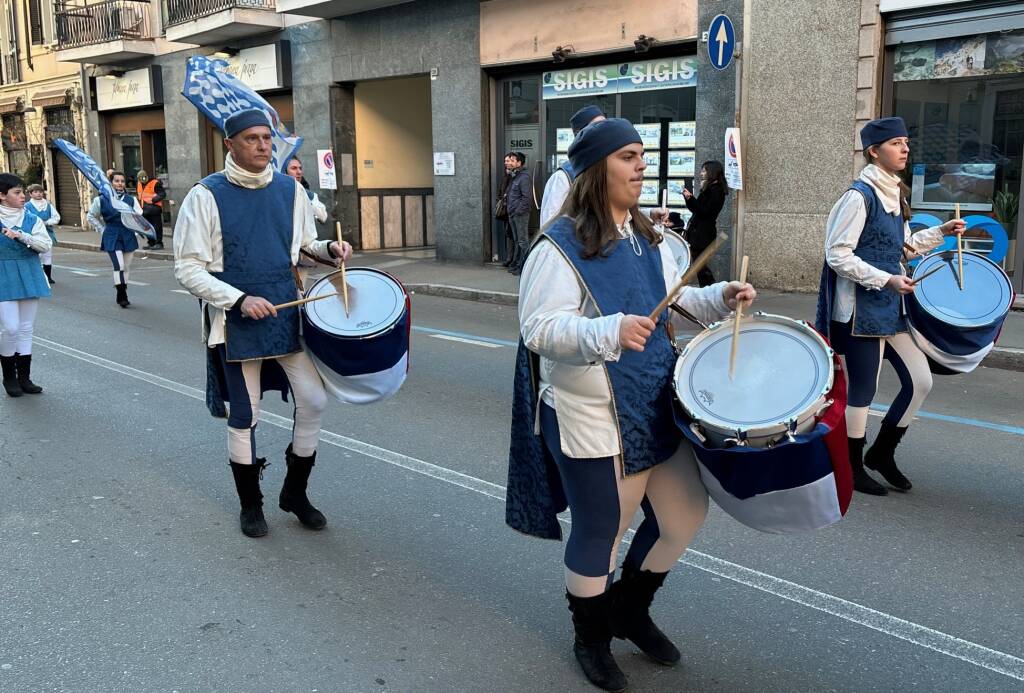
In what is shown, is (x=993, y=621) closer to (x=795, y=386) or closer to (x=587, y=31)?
(x=795, y=386)

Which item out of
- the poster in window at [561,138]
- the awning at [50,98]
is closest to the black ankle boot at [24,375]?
the poster in window at [561,138]

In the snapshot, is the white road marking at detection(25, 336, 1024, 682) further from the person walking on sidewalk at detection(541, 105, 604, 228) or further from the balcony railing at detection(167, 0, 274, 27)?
the balcony railing at detection(167, 0, 274, 27)

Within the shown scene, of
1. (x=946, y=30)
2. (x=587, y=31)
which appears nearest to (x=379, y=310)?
(x=946, y=30)

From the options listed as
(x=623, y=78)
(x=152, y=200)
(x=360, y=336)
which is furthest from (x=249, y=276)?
(x=152, y=200)

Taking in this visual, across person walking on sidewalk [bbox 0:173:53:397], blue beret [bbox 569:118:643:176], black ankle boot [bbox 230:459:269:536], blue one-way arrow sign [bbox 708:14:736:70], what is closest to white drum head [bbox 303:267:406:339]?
black ankle boot [bbox 230:459:269:536]

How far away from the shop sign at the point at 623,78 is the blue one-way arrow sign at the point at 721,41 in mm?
1884

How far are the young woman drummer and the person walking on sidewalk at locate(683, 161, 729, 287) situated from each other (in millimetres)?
9200

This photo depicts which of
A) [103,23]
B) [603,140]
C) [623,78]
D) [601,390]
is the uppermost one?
[103,23]

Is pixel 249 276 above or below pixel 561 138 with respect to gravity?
below

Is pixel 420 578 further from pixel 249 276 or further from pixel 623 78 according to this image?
pixel 623 78

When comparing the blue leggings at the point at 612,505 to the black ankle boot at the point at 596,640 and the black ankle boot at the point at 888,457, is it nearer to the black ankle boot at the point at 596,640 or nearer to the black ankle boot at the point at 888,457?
the black ankle boot at the point at 596,640

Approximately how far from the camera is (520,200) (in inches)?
595

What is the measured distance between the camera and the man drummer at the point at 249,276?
4.18 meters

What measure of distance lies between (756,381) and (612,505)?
1.90ft
